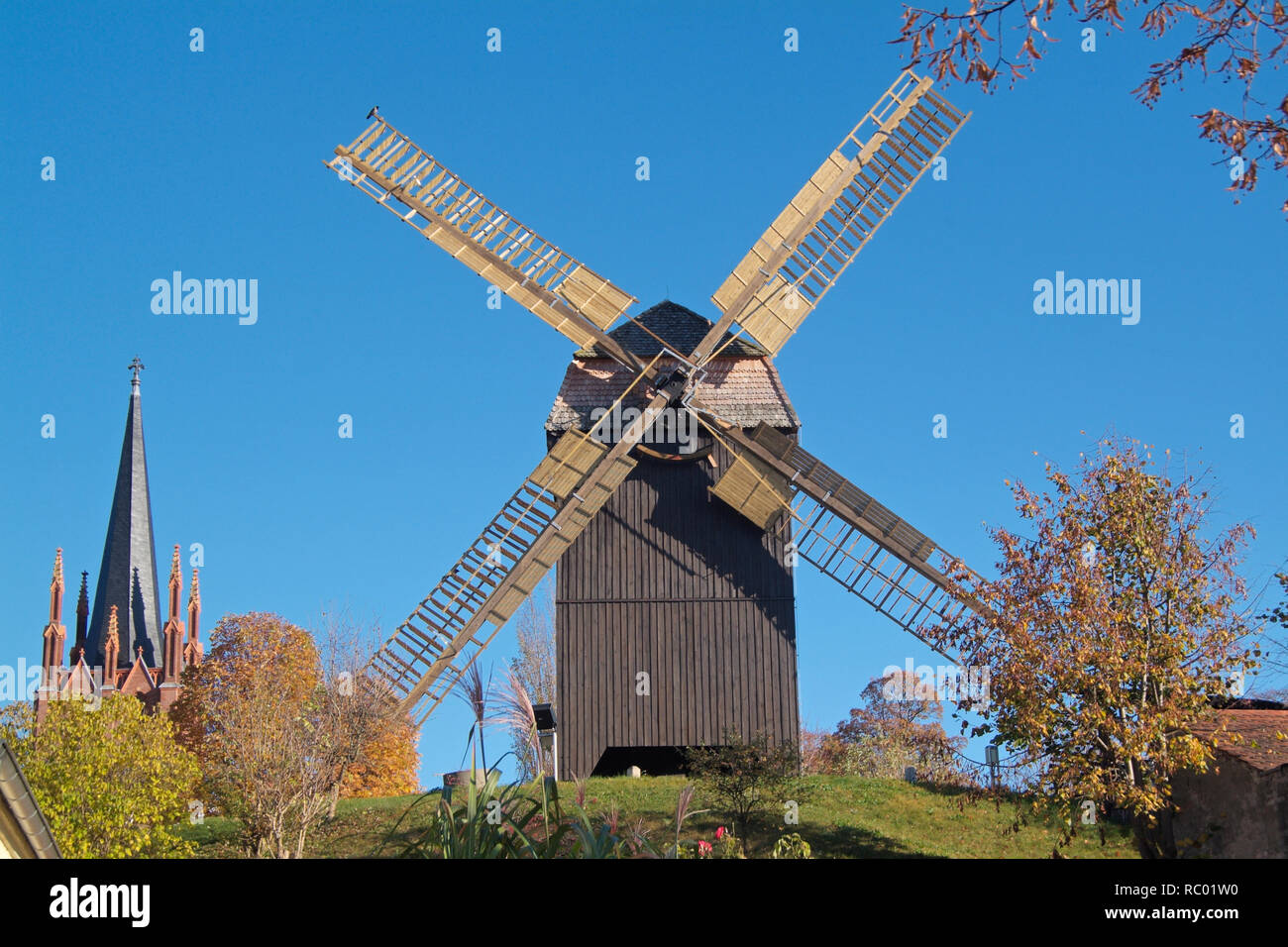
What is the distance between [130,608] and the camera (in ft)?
235

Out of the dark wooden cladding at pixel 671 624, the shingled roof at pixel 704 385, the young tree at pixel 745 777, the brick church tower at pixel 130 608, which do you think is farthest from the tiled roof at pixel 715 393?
the brick church tower at pixel 130 608

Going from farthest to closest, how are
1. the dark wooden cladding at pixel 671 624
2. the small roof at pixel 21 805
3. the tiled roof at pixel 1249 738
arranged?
the dark wooden cladding at pixel 671 624, the tiled roof at pixel 1249 738, the small roof at pixel 21 805

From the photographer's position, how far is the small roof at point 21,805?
38.5ft

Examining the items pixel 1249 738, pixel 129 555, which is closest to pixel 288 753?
pixel 1249 738

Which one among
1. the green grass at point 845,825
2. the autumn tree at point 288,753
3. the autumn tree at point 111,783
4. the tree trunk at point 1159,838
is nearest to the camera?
the tree trunk at point 1159,838

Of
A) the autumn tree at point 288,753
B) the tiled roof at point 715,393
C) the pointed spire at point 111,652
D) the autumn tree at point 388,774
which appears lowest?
the autumn tree at point 388,774

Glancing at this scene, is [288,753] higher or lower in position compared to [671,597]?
lower

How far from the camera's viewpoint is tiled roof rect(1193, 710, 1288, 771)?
1734 centimetres

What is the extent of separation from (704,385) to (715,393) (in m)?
0.25

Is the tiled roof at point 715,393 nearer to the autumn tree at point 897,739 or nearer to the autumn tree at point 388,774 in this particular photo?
the autumn tree at point 897,739

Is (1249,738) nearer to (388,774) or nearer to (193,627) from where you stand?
(388,774)

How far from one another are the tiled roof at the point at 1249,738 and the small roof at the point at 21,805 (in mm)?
13666

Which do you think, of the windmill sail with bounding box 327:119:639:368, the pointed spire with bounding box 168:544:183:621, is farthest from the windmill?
the pointed spire with bounding box 168:544:183:621
